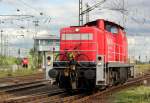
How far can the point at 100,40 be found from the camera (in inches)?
772

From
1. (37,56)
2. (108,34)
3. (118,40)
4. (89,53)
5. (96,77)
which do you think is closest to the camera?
(96,77)

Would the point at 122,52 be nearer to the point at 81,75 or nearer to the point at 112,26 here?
the point at 112,26

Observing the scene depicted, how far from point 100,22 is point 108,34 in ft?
2.64

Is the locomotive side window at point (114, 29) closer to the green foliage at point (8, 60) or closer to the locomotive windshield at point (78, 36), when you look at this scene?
the locomotive windshield at point (78, 36)

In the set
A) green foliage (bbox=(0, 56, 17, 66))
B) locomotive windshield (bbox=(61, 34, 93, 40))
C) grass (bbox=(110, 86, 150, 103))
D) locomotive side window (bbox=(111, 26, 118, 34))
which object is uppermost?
locomotive side window (bbox=(111, 26, 118, 34))

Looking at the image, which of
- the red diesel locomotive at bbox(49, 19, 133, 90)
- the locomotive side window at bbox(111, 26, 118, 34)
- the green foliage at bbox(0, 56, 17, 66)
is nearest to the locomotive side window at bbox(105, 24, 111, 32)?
the red diesel locomotive at bbox(49, 19, 133, 90)

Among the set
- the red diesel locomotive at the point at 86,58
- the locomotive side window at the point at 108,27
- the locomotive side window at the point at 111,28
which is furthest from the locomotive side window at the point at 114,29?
the red diesel locomotive at the point at 86,58

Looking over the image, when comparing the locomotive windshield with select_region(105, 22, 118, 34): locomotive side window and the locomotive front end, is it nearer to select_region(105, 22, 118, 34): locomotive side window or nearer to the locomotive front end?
the locomotive front end

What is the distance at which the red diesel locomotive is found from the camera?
A: 18.2 meters

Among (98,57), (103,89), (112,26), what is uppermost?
(112,26)

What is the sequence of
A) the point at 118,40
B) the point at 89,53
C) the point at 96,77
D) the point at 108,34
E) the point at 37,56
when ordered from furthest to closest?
the point at 37,56 < the point at 118,40 < the point at 108,34 < the point at 89,53 < the point at 96,77

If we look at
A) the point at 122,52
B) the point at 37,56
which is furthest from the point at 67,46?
the point at 37,56

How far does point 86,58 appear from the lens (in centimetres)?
1898

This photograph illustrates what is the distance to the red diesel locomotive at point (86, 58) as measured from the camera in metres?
18.2
